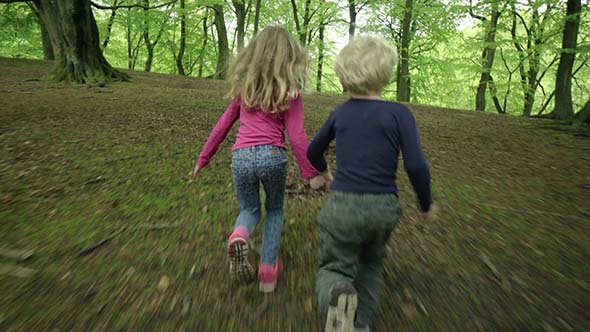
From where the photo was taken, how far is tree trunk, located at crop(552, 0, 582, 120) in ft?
30.6

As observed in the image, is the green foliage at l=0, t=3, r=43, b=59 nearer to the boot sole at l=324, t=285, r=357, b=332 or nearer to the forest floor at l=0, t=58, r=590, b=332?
the forest floor at l=0, t=58, r=590, b=332

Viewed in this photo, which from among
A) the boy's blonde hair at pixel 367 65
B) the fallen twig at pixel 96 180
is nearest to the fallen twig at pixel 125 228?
the fallen twig at pixel 96 180

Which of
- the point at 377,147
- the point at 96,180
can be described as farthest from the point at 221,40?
the point at 377,147

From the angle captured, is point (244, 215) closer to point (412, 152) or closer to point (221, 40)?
point (412, 152)

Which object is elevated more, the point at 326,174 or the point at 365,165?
the point at 365,165

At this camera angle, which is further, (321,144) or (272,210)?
(272,210)

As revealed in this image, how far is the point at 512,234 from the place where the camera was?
10.9 ft

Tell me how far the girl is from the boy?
1.32ft

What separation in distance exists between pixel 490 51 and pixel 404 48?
18.3ft

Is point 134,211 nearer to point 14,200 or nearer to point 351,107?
point 14,200

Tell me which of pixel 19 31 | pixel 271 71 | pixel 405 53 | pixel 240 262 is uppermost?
pixel 19 31

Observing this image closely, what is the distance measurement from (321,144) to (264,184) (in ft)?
1.76

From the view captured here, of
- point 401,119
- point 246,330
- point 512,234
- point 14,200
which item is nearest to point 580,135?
point 512,234

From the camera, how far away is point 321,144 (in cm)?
202
